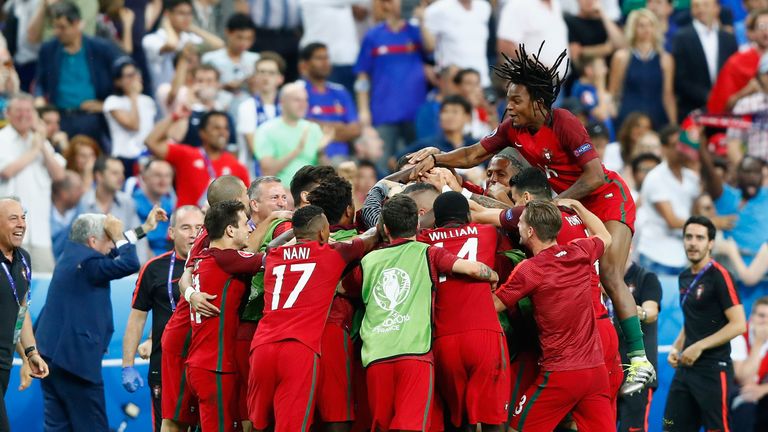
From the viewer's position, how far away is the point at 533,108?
33.4 ft

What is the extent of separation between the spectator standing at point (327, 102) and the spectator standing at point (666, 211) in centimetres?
349

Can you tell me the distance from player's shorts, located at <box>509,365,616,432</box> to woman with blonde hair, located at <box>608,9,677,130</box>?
27.6 feet

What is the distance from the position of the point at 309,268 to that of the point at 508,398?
5.55ft

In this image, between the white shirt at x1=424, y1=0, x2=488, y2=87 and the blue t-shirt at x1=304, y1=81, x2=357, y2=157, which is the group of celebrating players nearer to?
the blue t-shirt at x1=304, y1=81, x2=357, y2=157

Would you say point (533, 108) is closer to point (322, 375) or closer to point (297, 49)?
point (322, 375)

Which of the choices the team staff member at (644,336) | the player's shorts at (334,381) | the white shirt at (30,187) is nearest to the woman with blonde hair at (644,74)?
the team staff member at (644,336)

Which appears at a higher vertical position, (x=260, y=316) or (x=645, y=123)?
(x=645, y=123)

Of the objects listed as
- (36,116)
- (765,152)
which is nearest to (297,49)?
(36,116)

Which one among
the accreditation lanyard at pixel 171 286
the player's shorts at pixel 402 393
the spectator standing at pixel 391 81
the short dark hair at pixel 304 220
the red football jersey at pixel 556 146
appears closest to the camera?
the player's shorts at pixel 402 393

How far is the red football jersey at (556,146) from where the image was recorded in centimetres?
1005

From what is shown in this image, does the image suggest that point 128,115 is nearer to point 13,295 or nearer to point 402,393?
point 13,295

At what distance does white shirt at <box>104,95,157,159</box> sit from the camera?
16047mm

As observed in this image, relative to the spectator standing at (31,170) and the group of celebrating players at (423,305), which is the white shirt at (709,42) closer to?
the group of celebrating players at (423,305)

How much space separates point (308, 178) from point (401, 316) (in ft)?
4.80
